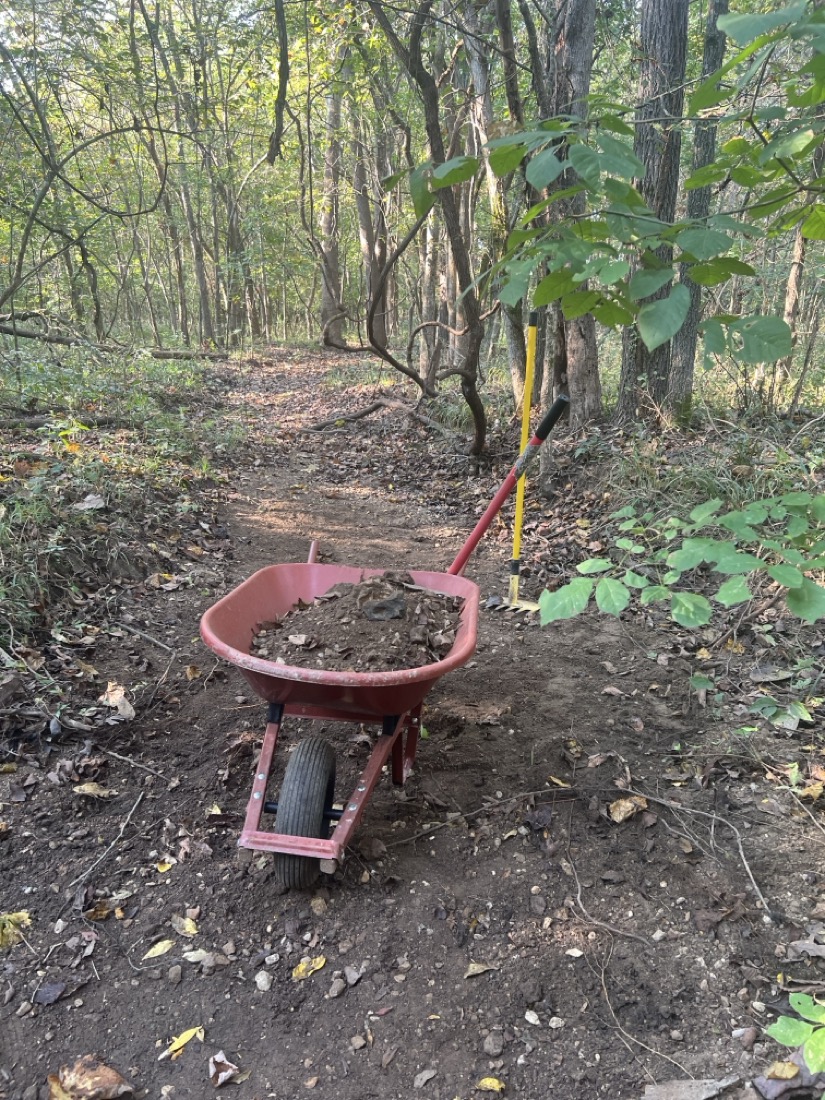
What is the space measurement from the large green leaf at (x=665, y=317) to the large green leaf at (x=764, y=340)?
0.16 meters

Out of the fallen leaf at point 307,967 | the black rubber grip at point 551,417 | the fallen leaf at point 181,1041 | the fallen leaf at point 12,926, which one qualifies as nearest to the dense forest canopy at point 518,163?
the black rubber grip at point 551,417

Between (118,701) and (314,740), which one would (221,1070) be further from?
(118,701)

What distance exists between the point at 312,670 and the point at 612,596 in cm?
109

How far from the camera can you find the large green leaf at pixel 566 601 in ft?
4.83

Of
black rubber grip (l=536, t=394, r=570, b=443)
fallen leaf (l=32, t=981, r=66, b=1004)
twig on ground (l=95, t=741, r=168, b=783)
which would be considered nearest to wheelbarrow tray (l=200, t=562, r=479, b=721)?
twig on ground (l=95, t=741, r=168, b=783)

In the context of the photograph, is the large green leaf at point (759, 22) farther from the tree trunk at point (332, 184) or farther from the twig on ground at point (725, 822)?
the tree trunk at point (332, 184)

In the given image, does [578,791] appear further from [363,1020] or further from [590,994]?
[363,1020]

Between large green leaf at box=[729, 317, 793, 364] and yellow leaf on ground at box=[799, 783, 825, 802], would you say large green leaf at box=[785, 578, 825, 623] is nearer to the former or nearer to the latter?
large green leaf at box=[729, 317, 793, 364]

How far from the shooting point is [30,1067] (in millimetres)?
1752

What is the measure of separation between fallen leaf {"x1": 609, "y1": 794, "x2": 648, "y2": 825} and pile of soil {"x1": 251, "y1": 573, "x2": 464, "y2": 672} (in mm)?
918

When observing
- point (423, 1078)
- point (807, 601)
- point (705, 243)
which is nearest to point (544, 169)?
point (705, 243)

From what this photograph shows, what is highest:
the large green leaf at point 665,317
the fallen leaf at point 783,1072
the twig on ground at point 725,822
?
the large green leaf at point 665,317

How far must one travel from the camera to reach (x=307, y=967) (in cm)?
207

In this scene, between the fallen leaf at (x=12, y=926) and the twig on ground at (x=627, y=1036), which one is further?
the fallen leaf at (x=12, y=926)
